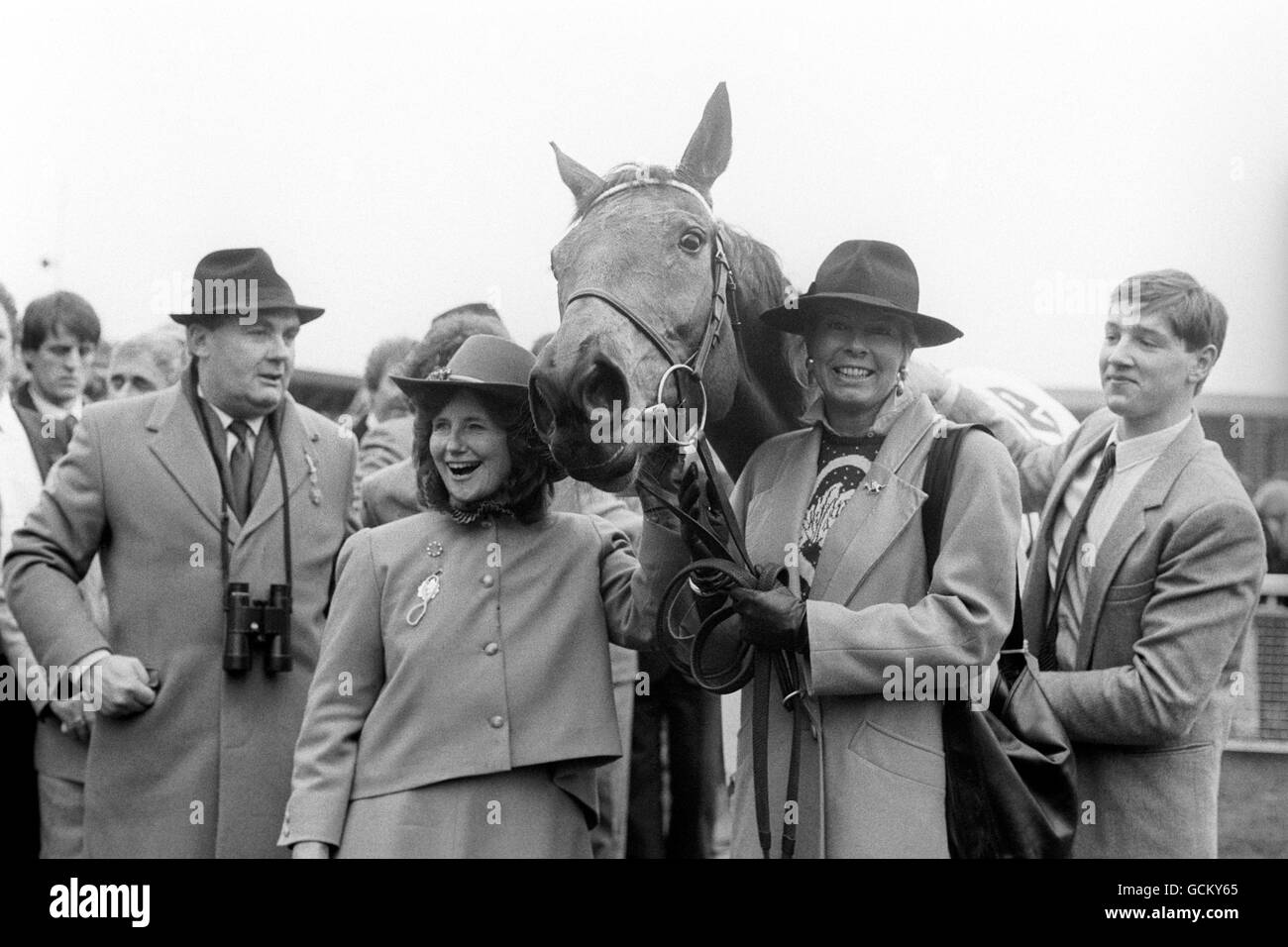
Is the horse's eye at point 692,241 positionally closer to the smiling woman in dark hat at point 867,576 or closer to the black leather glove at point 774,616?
the smiling woman in dark hat at point 867,576

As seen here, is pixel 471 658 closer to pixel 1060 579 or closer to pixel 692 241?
pixel 692 241

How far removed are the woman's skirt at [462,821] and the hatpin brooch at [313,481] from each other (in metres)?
1.21

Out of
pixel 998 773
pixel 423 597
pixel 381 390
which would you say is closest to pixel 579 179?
pixel 423 597

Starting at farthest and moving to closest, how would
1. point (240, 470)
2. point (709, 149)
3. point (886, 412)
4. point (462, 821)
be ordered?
point (240, 470) < point (709, 149) < point (886, 412) < point (462, 821)

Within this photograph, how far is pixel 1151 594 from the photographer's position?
12.9 ft

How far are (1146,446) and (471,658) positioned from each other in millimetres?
1904

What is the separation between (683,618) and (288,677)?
1.39 meters

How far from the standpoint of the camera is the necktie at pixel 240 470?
14.7ft

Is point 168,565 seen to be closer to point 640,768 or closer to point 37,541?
point 37,541

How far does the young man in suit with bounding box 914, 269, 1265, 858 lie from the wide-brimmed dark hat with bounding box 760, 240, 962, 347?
69 centimetres

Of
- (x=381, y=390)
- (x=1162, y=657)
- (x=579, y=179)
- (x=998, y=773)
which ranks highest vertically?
(x=579, y=179)

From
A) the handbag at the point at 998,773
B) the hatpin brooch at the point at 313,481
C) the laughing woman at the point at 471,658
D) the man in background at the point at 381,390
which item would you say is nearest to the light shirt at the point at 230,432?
the hatpin brooch at the point at 313,481
